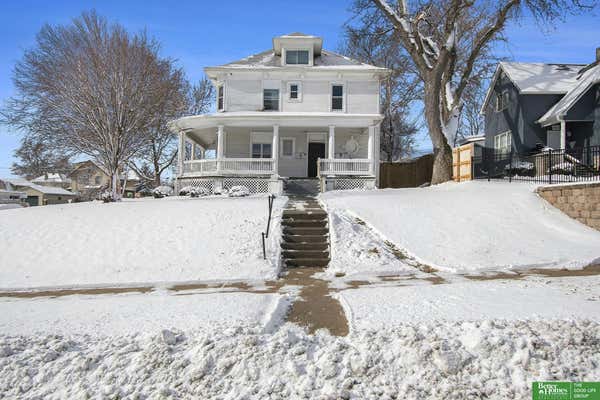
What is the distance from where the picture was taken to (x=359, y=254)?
9.47 metres

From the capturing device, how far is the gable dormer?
2212cm

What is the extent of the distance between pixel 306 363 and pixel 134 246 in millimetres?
7639

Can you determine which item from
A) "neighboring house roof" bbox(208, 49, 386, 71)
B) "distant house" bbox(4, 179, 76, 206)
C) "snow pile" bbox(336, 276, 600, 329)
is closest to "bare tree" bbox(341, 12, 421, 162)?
"neighboring house roof" bbox(208, 49, 386, 71)

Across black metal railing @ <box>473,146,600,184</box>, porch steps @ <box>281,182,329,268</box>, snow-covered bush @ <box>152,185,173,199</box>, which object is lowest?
porch steps @ <box>281,182,329,268</box>

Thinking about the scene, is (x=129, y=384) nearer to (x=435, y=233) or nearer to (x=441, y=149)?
(x=435, y=233)

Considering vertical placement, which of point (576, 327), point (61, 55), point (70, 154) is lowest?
point (576, 327)

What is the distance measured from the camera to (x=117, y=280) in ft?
27.5

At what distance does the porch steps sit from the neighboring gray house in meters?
16.5

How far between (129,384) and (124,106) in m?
16.7

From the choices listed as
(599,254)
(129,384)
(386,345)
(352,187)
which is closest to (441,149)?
(352,187)

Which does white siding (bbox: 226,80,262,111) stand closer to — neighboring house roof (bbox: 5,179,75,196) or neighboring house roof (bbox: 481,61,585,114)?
neighboring house roof (bbox: 481,61,585,114)

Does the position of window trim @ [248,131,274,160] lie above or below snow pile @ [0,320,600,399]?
above

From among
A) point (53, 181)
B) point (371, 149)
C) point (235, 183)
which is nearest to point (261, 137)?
point (235, 183)

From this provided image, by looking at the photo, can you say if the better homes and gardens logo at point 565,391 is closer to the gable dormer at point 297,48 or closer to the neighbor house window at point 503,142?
the gable dormer at point 297,48
